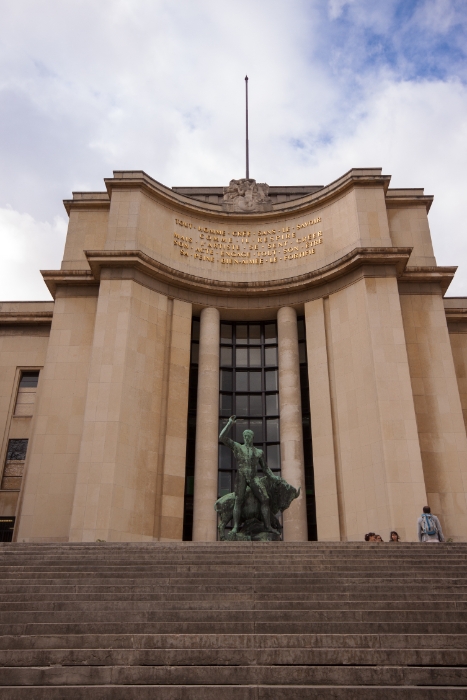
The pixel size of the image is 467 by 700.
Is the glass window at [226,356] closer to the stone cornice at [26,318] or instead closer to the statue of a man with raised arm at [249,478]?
the stone cornice at [26,318]

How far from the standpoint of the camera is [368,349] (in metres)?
24.3

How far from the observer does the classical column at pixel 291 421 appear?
23438 mm

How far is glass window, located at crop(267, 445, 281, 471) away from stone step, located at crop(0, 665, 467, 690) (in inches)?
751

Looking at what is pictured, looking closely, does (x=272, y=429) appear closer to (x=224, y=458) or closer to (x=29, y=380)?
(x=224, y=458)

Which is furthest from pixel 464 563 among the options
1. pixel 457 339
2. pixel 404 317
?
pixel 457 339

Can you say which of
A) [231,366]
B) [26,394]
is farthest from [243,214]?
[26,394]

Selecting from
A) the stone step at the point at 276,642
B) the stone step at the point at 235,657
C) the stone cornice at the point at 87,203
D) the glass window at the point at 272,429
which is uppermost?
the stone cornice at the point at 87,203

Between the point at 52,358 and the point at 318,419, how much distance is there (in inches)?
457

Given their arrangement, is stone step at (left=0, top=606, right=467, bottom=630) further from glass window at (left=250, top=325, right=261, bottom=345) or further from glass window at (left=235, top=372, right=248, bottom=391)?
glass window at (left=250, top=325, right=261, bottom=345)

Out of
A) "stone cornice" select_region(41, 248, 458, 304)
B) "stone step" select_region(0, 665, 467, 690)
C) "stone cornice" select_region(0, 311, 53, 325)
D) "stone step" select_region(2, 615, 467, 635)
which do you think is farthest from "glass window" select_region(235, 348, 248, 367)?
"stone step" select_region(0, 665, 467, 690)

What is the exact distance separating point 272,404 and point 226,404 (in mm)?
2123

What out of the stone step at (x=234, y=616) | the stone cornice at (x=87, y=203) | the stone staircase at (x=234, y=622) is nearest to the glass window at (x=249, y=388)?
the stone cornice at (x=87, y=203)

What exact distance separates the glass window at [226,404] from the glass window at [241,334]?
3032 mm

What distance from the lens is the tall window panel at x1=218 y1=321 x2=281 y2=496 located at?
26.3 m
